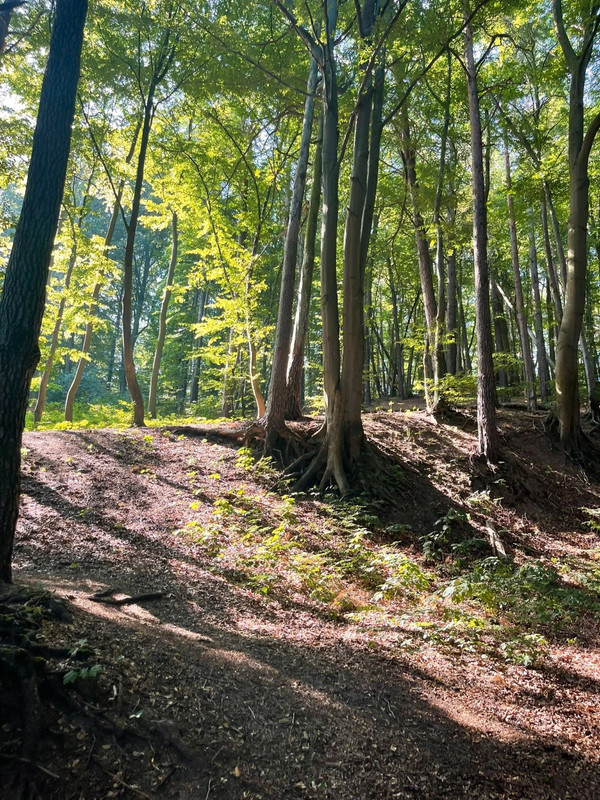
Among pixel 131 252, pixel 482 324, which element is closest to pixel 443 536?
pixel 482 324

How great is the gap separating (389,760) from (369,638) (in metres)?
1.67

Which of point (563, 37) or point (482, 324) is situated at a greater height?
point (563, 37)

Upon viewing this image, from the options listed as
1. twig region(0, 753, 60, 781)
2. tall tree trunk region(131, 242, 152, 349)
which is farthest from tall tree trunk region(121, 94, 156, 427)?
tall tree trunk region(131, 242, 152, 349)

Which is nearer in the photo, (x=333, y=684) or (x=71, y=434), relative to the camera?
(x=333, y=684)

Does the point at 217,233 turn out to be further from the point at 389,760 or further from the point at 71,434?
the point at 389,760

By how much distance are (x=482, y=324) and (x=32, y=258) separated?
345 inches

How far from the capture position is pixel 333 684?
321 cm

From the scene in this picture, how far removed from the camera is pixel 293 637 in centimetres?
405

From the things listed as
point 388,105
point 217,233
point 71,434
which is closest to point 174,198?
point 217,233

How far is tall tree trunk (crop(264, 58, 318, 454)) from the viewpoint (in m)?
9.51

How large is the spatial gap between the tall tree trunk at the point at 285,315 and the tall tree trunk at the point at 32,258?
6.06 metres

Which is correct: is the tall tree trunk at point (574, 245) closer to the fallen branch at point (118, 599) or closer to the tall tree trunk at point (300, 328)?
the tall tree trunk at point (300, 328)

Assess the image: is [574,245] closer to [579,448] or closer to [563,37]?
[579,448]

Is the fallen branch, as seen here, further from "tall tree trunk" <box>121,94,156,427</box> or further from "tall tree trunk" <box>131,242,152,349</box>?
"tall tree trunk" <box>131,242,152,349</box>
